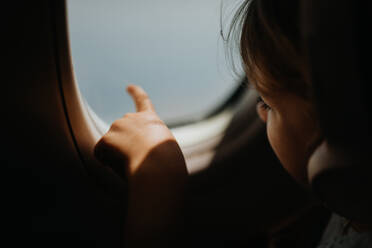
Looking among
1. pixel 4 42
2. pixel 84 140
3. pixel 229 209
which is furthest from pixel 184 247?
pixel 229 209

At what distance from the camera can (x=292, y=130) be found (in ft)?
1.52

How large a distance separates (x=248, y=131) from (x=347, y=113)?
680 mm

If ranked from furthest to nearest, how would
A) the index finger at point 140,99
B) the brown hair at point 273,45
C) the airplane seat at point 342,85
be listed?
the index finger at point 140,99, the brown hair at point 273,45, the airplane seat at point 342,85

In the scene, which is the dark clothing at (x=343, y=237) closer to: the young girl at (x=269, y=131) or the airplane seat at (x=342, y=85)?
the young girl at (x=269, y=131)

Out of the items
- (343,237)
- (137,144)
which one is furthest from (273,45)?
(343,237)

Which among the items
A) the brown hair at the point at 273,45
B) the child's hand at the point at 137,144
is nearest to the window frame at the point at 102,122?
the child's hand at the point at 137,144

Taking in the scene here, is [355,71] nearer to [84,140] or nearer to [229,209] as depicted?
[84,140]

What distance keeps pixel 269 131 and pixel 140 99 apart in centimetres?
27

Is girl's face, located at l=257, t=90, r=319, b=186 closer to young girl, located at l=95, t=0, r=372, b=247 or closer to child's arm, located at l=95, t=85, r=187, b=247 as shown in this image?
young girl, located at l=95, t=0, r=372, b=247

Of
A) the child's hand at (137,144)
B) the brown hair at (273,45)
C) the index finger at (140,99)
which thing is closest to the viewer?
the brown hair at (273,45)

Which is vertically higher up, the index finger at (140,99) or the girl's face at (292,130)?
the index finger at (140,99)

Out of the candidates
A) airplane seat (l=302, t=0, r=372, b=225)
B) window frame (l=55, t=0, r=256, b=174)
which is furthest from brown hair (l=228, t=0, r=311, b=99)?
window frame (l=55, t=0, r=256, b=174)

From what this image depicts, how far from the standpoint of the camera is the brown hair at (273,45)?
333 millimetres

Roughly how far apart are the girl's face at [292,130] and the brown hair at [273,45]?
0.02 metres
